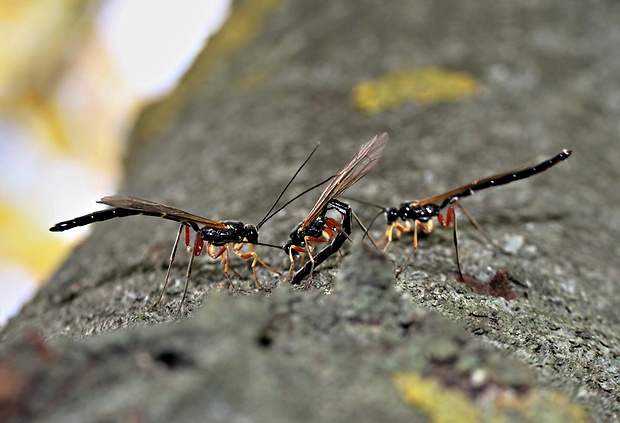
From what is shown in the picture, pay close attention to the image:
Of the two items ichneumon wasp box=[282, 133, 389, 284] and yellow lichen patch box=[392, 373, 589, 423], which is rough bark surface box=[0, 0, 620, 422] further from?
ichneumon wasp box=[282, 133, 389, 284]

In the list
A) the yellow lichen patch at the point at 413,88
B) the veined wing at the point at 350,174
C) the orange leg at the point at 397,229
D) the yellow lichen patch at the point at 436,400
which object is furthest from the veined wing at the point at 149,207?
the yellow lichen patch at the point at 413,88

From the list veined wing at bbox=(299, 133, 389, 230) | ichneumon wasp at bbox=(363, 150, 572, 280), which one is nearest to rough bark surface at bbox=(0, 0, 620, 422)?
ichneumon wasp at bbox=(363, 150, 572, 280)

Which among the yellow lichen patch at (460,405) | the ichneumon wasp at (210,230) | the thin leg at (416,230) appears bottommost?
the yellow lichen patch at (460,405)

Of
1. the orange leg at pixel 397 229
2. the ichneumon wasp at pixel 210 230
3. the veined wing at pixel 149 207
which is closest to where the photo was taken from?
the veined wing at pixel 149 207

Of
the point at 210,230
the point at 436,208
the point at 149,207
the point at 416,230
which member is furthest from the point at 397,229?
the point at 149,207

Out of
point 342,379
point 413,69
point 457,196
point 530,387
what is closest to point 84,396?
point 342,379

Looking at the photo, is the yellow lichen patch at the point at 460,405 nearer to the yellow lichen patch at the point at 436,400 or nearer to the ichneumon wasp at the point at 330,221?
the yellow lichen patch at the point at 436,400

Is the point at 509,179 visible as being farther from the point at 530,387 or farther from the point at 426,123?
the point at 530,387
